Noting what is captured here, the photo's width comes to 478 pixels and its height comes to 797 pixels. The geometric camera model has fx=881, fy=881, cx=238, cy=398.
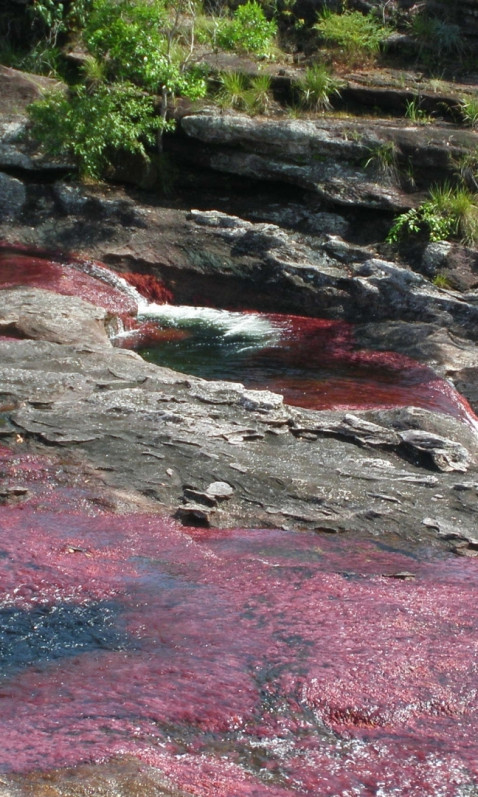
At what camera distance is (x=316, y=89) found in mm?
17375

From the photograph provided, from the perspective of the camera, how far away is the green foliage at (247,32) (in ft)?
55.2

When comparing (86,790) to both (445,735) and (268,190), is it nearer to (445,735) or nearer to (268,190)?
(445,735)

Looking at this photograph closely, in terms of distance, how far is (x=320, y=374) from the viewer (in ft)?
40.8

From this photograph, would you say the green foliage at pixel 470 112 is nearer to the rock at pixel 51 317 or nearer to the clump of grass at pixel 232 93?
the clump of grass at pixel 232 93

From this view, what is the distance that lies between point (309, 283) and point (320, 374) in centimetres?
313

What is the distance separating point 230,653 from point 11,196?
14121 millimetres

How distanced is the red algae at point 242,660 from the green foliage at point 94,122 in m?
10.8

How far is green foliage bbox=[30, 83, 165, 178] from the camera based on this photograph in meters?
16.4

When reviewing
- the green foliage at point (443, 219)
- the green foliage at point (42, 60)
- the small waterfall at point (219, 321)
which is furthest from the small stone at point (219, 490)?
the green foliage at point (42, 60)

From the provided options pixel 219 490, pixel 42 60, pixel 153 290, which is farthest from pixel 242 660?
pixel 42 60

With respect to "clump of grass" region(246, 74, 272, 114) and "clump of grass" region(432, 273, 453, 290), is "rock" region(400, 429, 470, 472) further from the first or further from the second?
"clump of grass" region(246, 74, 272, 114)

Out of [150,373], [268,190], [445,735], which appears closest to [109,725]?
[445,735]

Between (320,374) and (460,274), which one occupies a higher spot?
(460,274)

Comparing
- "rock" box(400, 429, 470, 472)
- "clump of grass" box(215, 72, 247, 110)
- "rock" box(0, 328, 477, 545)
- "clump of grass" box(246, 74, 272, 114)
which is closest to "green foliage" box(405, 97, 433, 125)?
"clump of grass" box(246, 74, 272, 114)
